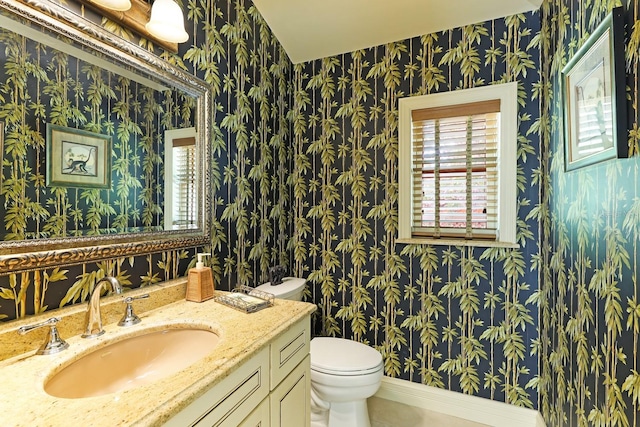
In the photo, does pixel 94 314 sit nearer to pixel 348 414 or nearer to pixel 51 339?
pixel 51 339

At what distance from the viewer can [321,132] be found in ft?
7.66

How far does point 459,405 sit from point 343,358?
890 millimetres

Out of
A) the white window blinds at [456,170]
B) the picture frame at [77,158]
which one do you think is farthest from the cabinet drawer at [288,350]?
the white window blinds at [456,170]

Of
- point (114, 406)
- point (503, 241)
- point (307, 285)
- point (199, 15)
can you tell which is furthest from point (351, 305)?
point (199, 15)

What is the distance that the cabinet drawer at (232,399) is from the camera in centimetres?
73

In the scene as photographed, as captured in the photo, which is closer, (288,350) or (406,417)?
(288,350)

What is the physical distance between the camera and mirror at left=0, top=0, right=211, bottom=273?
0.92 m

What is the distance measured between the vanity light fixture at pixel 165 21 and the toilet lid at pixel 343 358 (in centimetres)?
169

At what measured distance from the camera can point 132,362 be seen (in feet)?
3.42

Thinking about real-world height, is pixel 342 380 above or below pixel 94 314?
below

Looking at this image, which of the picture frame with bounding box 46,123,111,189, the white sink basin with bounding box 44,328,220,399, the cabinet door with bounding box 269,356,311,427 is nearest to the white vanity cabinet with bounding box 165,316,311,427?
the cabinet door with bounding box 269,356,311,427

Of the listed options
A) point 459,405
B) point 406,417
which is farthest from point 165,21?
point 459,405

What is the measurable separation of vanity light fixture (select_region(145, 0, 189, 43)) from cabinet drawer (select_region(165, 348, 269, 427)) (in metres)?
1.27

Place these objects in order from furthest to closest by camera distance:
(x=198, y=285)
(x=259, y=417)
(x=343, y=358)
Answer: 1. (x=343, y=358)
2. (x=198, y=285)
3. (x=259, y=417)
